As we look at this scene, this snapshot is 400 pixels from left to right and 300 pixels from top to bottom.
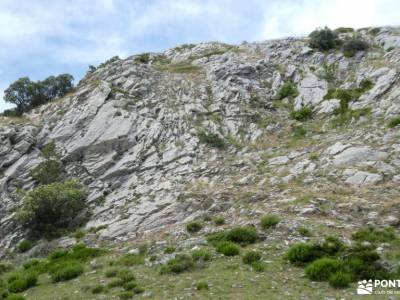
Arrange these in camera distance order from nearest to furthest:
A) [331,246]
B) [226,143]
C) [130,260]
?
[331,246], [130,260], [226,143]

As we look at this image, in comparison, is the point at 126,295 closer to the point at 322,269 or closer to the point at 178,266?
the point at 178,266

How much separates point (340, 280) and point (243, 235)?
238 inches

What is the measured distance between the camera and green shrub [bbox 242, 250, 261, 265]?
1639cm

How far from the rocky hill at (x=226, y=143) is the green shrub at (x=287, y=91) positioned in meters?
0.10

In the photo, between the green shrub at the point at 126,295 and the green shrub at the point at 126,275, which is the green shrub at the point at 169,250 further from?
the green shrub at the point at 126,295

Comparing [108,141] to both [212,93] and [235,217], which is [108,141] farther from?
[235,217]

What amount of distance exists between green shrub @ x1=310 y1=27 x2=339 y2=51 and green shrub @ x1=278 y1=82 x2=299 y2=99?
9005 millimetres

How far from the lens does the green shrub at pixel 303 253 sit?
1574 cm

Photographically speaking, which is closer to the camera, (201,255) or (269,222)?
(201,255)

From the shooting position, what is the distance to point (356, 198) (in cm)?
2112

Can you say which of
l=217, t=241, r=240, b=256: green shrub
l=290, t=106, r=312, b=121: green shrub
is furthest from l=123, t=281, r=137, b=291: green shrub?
l=290, t=106, r=312, b=121: green shrub

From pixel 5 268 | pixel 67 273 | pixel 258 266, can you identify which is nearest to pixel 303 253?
pixel 258 266

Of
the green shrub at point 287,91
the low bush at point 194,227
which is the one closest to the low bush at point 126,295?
the low bush at point 194,227

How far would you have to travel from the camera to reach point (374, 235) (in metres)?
17.2
